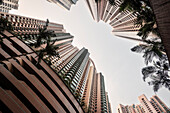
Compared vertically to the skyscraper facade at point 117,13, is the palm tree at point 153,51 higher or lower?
lower

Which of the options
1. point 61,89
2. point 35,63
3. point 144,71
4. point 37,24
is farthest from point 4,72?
point 37,24

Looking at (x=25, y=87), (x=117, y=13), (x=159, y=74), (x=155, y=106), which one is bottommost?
(x=155, y=106)

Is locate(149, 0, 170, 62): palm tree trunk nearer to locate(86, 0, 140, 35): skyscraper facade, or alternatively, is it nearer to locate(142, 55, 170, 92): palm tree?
locate(142, 55, 170, 92): palm tree

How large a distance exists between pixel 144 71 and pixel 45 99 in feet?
36.6

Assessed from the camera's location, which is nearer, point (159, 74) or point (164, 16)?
point (164, 16)

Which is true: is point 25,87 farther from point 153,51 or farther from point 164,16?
point 153,51

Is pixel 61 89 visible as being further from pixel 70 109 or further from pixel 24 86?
pixel 24 86

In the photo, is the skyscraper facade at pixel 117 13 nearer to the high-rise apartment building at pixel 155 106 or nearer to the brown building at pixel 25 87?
the brown building at pixel 25 87

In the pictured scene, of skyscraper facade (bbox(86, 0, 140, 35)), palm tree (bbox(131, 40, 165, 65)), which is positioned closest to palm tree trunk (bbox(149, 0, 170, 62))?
palm tree (bbox(131, 40, 165, 65))

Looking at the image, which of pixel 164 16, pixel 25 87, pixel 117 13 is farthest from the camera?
pixel 117 13

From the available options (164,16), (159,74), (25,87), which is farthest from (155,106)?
(164,16)

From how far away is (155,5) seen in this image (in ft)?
10.2

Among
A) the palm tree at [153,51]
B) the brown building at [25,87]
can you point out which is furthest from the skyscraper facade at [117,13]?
the brown building at [25,87]

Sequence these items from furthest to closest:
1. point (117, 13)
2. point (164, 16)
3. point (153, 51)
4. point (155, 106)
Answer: point (155, 106)
point (117, 13)
point (153, 51)
point (164, 16)
